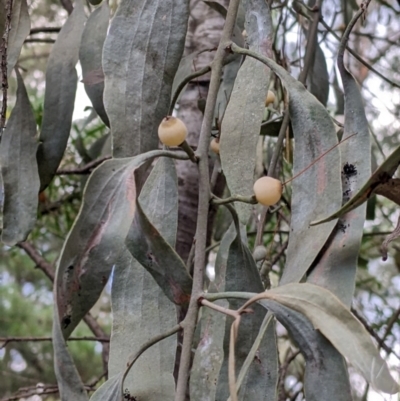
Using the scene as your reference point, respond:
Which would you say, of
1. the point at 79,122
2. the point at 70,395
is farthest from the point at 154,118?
the point at 79,122

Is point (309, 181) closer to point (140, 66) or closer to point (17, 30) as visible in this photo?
point (140, 66)

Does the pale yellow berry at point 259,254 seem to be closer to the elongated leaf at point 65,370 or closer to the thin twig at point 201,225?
the thin twig at point 201,225

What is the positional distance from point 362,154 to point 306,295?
0.16 m

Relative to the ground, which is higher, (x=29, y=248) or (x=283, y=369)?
(x=29, y=248)

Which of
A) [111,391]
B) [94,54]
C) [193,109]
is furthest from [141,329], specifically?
[193,109]

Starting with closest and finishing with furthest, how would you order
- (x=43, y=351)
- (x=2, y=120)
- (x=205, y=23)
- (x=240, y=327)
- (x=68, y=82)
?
(x=240, y=327) < (x=2, y=120) < (x=68, y=82) < (x=205, y=23) < (x=43, y=351)

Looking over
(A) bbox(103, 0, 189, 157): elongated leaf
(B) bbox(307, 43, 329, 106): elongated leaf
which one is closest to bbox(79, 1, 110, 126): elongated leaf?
(A) bbox(103, 0, 189, 157): elongated leaf

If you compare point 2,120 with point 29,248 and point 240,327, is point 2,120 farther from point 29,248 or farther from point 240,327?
point 29,248

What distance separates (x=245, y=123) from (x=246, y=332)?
0.19m

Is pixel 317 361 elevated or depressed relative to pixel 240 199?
depressed

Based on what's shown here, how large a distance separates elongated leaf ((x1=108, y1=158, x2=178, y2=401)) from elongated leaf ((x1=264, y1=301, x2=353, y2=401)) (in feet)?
0.43

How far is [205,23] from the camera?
110cm

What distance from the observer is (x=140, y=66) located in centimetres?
55

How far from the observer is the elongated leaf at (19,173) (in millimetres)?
660
